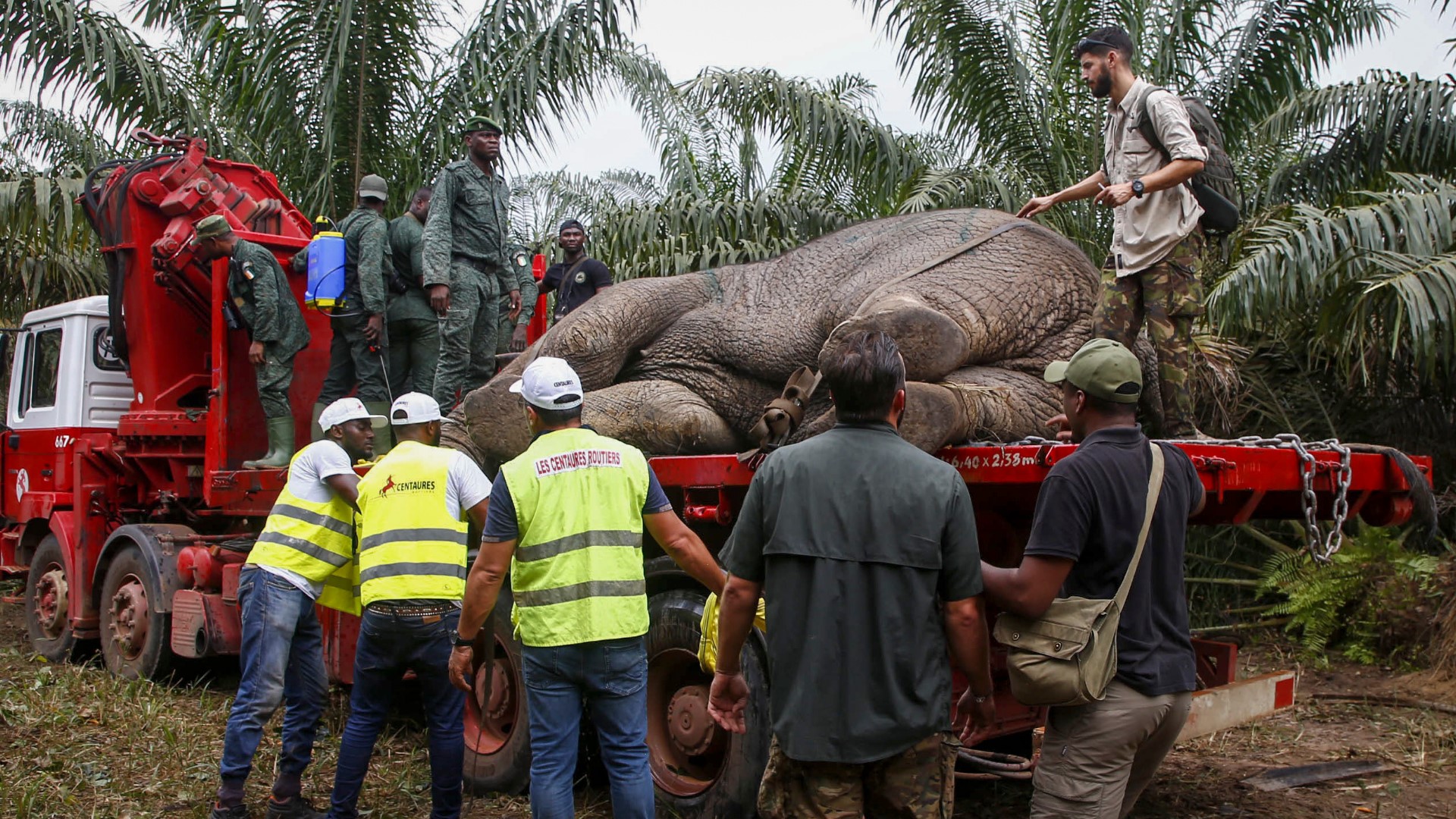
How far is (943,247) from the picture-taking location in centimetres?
504

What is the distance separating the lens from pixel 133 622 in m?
7.38

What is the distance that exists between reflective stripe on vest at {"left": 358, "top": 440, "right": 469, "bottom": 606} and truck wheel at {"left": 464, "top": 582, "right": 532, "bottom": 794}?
0.80m

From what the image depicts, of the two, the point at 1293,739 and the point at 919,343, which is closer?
the point at 919,343

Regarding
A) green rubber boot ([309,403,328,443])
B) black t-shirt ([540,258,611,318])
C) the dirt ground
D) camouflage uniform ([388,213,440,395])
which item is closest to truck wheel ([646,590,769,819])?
the dirt ground

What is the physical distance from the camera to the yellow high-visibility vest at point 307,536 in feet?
15.9

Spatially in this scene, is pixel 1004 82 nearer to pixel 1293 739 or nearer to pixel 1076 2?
pixel 1076 2

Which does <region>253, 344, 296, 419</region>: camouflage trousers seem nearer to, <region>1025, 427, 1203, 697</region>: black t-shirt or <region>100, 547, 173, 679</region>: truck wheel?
<region>100, 547, 173, 679</region>: truck wheel

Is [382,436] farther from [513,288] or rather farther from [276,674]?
[276,674]

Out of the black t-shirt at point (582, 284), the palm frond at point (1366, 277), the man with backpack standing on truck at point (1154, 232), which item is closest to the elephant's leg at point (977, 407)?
the man with backpack standing on truck at point (1154, 232)

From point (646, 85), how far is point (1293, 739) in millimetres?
8232

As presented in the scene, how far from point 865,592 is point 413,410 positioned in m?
2.25

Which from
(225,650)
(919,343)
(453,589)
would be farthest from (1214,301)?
(225,650)

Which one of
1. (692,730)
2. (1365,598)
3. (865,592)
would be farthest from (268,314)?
(1365,598)

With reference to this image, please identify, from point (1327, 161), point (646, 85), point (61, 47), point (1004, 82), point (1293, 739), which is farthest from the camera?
point (646, 85)
